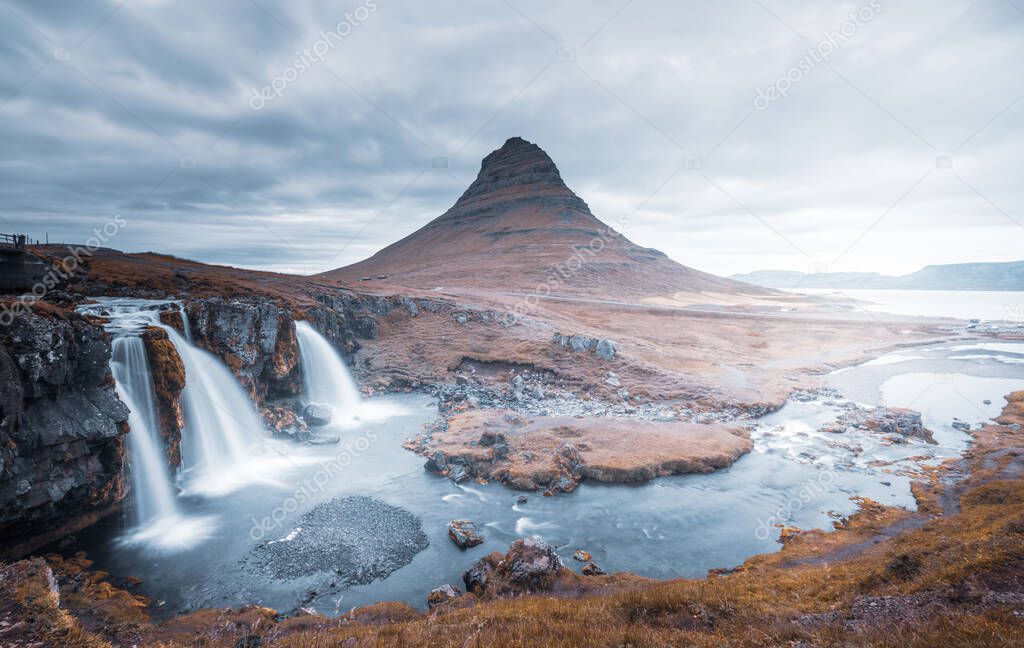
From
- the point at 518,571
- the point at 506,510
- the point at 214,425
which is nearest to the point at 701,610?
the point at 518,571

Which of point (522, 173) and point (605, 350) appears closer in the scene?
point (605, 350)

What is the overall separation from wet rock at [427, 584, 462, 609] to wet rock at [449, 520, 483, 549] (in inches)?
113

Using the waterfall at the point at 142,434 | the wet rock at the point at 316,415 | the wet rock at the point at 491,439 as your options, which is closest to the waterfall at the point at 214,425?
the waterfall at the point at 142,434

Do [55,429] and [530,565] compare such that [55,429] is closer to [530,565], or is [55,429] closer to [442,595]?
[442,595]

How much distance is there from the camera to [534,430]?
2627cm

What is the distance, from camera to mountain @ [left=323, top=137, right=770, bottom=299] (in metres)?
106

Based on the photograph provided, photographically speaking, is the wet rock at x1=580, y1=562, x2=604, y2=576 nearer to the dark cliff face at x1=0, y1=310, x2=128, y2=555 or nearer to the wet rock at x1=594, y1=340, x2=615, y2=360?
the dark cliff face at x1=0, y1=310, x2=128, y2=555

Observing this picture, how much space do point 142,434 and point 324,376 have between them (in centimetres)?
1726

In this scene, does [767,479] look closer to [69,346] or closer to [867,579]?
[867,579]

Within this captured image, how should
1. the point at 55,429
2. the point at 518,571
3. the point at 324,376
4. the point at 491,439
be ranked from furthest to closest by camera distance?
the point at 324,376, the point at 491,439, the point at 55,429, the point at 518,571

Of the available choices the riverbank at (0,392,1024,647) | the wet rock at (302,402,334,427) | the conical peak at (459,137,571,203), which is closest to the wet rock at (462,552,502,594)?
the riverbank at (0,392,1024,647)

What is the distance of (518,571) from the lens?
12.4 metres

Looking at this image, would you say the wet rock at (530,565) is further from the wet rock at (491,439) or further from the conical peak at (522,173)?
the conical peak at (522,173)

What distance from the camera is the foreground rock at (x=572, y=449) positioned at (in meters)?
21.3
